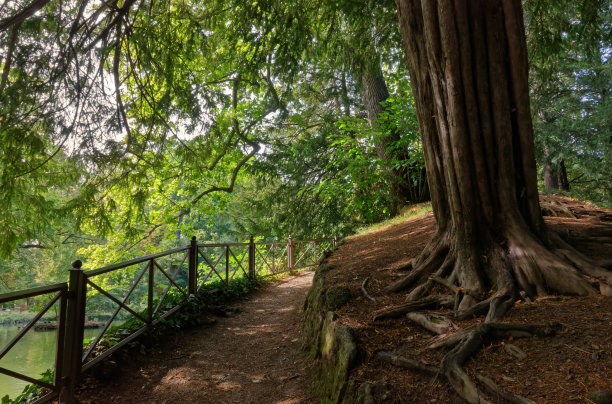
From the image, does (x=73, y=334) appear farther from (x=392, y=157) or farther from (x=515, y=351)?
(x=392, y=157)

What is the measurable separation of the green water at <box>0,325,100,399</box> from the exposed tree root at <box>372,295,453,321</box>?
9059 millimetres

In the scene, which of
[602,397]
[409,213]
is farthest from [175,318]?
[409,213]

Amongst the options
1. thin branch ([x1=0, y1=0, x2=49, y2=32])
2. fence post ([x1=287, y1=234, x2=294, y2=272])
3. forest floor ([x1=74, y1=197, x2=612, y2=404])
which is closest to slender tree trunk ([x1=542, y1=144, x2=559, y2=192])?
forest floor ([x1=74, y1=197, x2=612, y2=404])

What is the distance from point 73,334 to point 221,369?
1.68 metres

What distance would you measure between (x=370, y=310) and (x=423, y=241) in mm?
2243

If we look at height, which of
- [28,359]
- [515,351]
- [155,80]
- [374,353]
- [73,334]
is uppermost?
[155,80]

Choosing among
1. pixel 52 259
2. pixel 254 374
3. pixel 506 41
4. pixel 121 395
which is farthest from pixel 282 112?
pixel 52 259

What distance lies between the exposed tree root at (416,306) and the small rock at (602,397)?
4.83ft

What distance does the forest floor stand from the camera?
193 cm

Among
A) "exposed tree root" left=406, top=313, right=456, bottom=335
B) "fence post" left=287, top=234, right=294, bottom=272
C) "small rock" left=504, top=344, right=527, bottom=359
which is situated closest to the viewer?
"small rock" left=504, top=344, right=527, bottom=359

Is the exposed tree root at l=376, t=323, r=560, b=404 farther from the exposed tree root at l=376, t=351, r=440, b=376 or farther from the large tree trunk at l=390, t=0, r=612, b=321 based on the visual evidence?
the large tree trunk at l=390, t=0, r=612, b=321

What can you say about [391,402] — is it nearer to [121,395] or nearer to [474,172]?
[474,172]

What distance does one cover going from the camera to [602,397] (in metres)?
1.57

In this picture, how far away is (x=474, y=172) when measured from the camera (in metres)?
3.30
